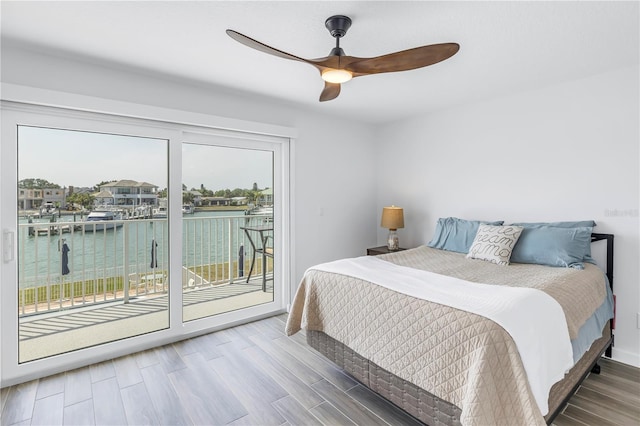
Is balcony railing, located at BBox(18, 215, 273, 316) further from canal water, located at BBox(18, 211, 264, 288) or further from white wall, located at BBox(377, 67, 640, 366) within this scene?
white wall, located at BBox(377, 67, 640, 366)

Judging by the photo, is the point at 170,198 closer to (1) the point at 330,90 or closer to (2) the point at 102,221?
(2) the point at 102,221

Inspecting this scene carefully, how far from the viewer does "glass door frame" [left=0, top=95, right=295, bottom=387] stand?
89.7 inches

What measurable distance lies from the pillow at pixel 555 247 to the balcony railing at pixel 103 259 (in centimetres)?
258

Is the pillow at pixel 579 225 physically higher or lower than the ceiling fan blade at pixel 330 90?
lower

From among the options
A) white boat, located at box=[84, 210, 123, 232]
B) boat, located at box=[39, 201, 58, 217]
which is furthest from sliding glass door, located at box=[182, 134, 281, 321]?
boat, located at box=[39, 201, 58, 217]

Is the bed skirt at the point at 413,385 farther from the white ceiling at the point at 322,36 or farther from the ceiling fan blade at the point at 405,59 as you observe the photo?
the white ceiling at the point at 322,36

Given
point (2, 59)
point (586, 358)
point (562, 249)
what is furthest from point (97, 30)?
point (586, 358)

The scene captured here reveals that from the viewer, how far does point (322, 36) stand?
6.85 feet

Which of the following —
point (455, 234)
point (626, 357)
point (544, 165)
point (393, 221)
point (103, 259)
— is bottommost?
point (626, 357)

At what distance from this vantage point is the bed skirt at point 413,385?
167 centimetres

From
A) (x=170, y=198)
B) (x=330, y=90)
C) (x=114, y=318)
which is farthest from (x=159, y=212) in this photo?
(x=330, y=90)

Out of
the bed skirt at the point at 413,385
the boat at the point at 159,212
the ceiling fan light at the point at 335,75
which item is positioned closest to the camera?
the bed skirt at the point at 413,385

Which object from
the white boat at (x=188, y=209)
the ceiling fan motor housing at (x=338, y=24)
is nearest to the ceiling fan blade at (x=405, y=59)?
the ceiling fan motor housing at (x=338, y=24)

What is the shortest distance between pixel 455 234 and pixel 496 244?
0.56 m
